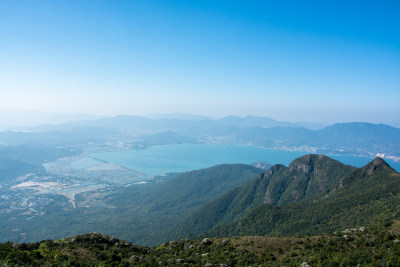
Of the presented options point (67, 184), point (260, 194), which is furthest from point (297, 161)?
point (67, 184)

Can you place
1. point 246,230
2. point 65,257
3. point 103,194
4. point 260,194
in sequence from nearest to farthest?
point 65,257
point 246,230
point 260,194
point 103,194

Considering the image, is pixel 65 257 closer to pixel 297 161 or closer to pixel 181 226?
pixel 181 226

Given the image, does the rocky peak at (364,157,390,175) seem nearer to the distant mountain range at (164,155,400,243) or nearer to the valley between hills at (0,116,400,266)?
the distant mountain range at (164,155,400,243)

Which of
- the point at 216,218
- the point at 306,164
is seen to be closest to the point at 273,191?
the point at 306,164

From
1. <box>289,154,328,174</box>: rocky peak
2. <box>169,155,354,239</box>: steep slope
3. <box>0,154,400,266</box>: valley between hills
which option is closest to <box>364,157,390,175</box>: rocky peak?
<box>0,154,400,266</box>: valley between hills

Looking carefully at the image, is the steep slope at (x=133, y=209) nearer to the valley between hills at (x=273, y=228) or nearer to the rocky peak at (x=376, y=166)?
the valley between hills at (x=273, y=228)
